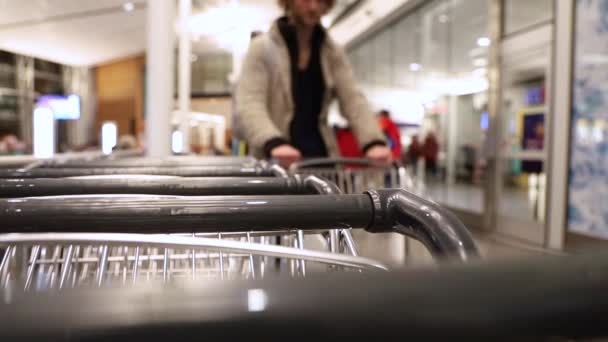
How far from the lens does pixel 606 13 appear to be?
180 inches

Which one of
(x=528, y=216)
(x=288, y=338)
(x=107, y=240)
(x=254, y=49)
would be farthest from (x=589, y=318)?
(x=528, y=216)

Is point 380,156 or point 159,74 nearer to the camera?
point 380,156

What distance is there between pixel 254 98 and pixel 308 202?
1449mm

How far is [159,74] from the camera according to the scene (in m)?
2.97

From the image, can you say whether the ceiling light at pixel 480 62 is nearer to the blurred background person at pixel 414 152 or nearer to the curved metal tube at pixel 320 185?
the blurred background person at pixel 414 152

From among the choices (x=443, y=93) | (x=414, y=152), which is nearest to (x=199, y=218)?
(x=443, y=93)

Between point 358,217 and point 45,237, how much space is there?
0.34m

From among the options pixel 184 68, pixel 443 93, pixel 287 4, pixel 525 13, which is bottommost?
pixel 287 4

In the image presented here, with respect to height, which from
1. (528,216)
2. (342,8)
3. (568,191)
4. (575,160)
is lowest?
(528,216)

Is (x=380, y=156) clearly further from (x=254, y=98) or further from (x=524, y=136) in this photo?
(x=524, y=136)

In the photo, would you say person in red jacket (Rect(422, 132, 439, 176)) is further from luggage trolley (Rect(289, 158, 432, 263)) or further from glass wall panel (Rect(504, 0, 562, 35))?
luggage trolley (Rect(289, 158, 432, 263))

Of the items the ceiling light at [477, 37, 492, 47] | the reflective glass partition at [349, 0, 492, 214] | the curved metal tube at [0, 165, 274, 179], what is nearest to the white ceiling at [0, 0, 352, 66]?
the curved metal tube at [0, 165, 274, 179]

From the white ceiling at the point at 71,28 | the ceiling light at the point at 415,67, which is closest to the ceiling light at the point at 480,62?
the ceiling light at the point at 415,67

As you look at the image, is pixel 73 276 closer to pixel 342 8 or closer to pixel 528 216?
pixel 528 216
